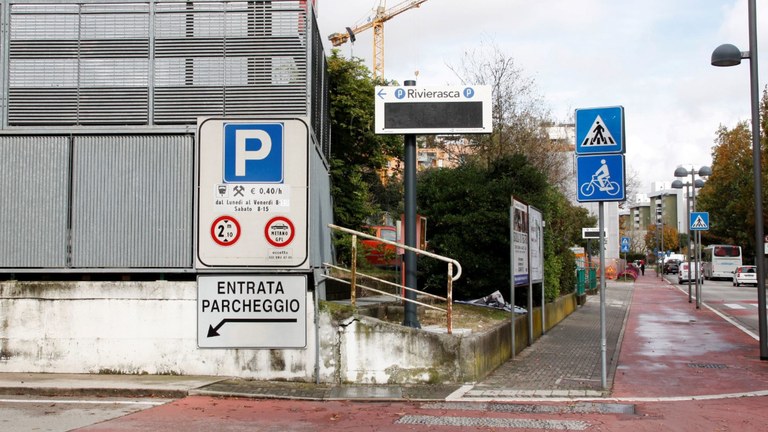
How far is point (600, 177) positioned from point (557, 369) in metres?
3.24

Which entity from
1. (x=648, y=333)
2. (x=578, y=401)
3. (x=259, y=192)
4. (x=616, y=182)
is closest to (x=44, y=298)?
(x=259, y=192)

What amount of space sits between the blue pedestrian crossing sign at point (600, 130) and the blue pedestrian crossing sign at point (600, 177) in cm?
11

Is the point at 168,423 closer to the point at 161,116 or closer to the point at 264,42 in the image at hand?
the point at 161,116

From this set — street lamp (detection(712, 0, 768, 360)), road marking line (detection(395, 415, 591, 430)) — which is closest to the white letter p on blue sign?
road marking line (detection(395, 415, 591, 430))

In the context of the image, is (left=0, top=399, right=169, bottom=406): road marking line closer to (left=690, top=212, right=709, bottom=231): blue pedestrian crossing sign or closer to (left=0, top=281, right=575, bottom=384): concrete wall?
(left=0, top=281, right=575, bottom=384): concrete wall

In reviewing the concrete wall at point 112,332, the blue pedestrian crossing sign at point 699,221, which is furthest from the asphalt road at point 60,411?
the blue pedestrian crossing sign at point 699,221

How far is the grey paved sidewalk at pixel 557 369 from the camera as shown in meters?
10.3

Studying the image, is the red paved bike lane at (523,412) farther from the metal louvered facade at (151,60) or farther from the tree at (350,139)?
the tree at (350,139)

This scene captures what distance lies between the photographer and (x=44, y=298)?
11.0m

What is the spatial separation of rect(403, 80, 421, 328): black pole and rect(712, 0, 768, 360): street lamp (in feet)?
20.0

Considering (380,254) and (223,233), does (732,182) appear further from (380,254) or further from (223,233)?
(223,233)

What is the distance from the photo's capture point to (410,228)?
11.7 m

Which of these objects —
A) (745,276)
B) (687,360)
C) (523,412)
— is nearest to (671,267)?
(745,276)

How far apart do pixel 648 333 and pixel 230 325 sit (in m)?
12.6
